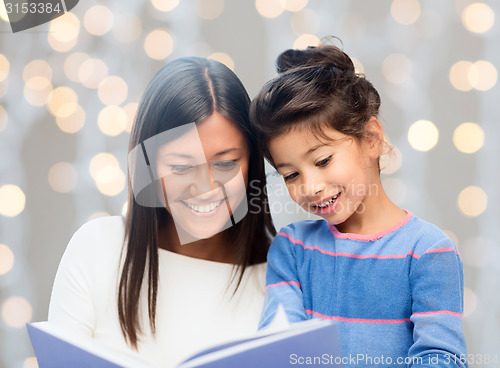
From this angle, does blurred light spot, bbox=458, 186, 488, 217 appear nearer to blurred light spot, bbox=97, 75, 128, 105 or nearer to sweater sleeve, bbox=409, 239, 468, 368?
sweater sleeve, bbox=409, 239, 468, 368

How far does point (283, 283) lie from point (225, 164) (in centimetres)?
29

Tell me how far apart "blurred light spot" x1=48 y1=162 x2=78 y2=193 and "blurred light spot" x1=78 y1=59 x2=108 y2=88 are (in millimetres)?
271

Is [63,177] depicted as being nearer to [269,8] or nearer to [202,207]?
[202,207]

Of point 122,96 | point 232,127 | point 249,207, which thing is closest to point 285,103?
point 232,127

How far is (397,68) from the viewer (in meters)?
1.65

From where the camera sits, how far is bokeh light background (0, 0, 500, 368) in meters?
1.65

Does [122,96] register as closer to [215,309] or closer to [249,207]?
[249,207]

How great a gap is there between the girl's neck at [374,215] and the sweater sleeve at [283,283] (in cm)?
14

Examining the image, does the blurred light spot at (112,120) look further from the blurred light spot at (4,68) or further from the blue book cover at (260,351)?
the blue book cover at (260,351)

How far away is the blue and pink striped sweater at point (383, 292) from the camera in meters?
0.98

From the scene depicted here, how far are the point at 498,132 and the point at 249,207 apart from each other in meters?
0.88

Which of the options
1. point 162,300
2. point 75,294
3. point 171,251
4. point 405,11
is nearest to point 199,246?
point 171,251

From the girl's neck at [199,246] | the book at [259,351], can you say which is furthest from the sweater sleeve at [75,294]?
the book at [259,351]

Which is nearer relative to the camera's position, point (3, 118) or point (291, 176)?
point (291, 176)
